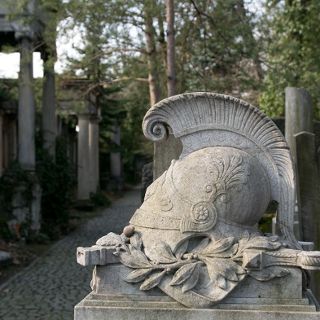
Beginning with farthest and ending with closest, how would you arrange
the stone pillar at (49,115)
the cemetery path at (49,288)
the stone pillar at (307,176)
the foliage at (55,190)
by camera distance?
the stone pillar at (49,115), the foliage at (55,190), the cemetery path at (49,288), the stone pillar at (307,176)

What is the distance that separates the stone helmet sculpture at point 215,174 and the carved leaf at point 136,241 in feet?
0.12

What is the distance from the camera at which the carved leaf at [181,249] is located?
3.84 metres

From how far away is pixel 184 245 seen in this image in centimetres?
388

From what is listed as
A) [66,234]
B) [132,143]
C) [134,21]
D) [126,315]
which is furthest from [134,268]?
[132,143]

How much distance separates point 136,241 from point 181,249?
297 millimetres

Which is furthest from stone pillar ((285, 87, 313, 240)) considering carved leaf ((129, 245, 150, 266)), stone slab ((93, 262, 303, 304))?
carved leaf ((129, 245, 150, 266))

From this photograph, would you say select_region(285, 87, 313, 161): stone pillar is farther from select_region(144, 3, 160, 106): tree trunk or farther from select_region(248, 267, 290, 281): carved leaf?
select_region(144, 3, 160, 106): tree trunk

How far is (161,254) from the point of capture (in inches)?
150

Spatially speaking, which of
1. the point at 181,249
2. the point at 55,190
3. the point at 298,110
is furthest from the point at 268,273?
the point at 55,190

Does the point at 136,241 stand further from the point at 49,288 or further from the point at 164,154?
the point at 49,288

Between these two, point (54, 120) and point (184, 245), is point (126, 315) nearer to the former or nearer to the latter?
point (184, 245)

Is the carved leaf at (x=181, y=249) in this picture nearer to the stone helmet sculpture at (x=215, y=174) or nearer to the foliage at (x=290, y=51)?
the stone helmet sculpture at (x=215, y=174)

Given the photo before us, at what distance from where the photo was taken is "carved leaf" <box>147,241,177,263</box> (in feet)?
12.4

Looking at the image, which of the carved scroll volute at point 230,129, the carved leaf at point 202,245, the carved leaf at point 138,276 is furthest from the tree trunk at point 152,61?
the carved leaf at point 138,276
